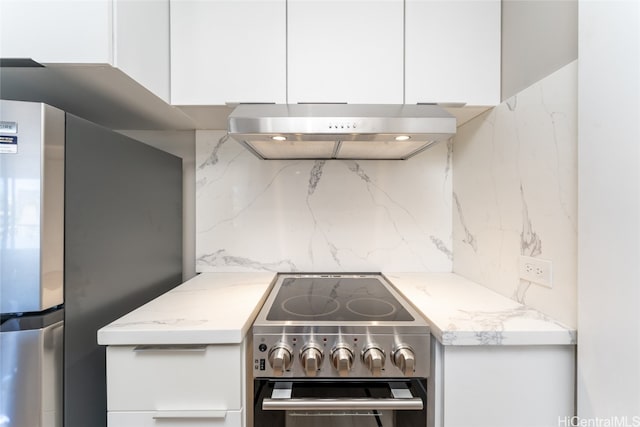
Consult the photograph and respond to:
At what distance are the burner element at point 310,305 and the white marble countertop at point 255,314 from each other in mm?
109

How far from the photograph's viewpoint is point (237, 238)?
1521mm

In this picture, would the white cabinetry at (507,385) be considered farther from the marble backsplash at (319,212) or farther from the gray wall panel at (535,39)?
the gray wall panel at (535,39)

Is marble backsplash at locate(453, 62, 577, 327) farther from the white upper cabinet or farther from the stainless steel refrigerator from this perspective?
the stainless steel refrigerator

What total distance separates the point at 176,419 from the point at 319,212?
979 millimetres

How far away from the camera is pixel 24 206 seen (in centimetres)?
72

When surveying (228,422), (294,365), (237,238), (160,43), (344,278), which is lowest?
(228,422)

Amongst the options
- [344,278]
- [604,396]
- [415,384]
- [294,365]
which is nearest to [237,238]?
[344,278]

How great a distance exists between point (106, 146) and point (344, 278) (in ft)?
3.52

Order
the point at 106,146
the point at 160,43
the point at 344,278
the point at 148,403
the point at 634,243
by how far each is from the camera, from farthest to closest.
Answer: the point at 344,278, the point at 160,43, the point at 106,146, the point at 148,403, the point at 634,243

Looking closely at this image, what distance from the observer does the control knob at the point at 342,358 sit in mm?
831

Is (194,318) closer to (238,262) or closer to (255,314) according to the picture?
(255,314)

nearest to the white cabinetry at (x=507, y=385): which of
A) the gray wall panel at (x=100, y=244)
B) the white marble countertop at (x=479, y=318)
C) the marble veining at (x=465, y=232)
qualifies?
the white marble countertop at (x=479, y=318)

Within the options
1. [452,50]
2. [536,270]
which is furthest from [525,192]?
[452,50]

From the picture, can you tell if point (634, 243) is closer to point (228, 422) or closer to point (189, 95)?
point (228, 422)
